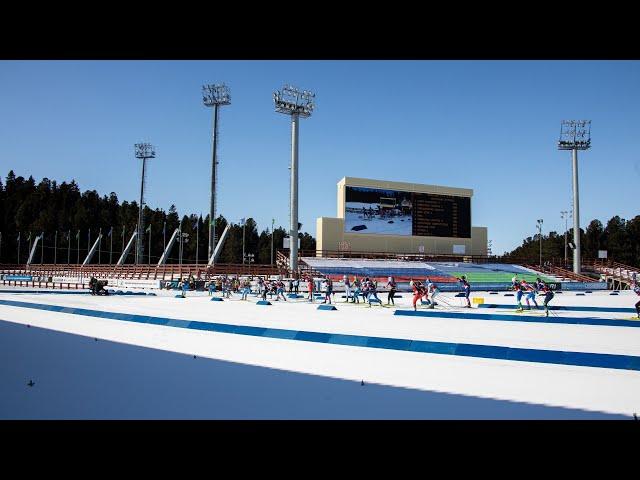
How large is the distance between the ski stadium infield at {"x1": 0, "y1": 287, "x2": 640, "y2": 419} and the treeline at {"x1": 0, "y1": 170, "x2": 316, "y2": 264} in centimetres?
8268

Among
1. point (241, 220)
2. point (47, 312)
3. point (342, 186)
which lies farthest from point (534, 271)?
point (47, 312)

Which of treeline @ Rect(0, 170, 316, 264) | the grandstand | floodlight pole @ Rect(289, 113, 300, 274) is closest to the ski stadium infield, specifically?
floodlight pole @ Rect(289, 113, 300, 274)

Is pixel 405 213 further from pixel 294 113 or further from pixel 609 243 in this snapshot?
pixel 609 243

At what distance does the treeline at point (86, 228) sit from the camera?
9712 centimetres

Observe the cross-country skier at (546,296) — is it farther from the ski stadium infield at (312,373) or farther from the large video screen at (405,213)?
the large video screen at (405,213)

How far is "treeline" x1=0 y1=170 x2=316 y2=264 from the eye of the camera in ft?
319

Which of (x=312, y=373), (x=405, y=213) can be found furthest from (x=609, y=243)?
(x=312, y=373)

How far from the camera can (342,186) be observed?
51281 millimetres

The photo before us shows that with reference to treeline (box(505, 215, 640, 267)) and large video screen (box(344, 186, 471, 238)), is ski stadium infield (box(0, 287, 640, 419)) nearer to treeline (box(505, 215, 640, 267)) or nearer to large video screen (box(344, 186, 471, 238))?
large video screen (box(344, 186, 471, 238))

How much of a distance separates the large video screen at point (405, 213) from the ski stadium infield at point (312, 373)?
38.8m
